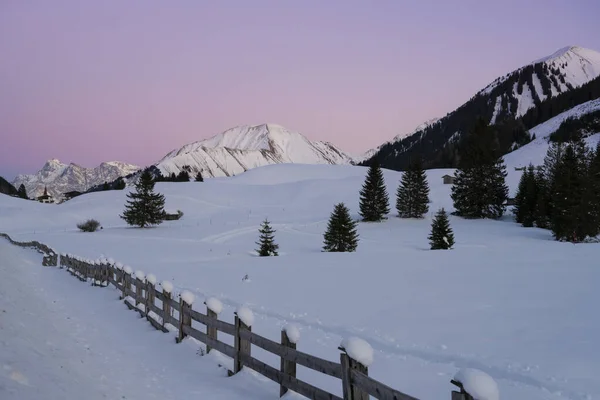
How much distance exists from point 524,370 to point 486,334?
2082 millimetres

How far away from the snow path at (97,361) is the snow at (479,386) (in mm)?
3849

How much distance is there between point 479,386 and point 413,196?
57.6 metres

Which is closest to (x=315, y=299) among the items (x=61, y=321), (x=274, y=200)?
(x=61, y=321)

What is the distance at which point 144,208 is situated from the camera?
57500mm

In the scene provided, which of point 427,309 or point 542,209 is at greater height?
point 542,209

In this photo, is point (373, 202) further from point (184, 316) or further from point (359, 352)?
point (359, 352)

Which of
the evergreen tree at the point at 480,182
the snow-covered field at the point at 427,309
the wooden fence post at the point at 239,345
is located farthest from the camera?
the evergreen tree at the point at 480,182

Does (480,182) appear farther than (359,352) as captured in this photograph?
Yes

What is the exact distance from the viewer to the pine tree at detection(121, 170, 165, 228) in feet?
186

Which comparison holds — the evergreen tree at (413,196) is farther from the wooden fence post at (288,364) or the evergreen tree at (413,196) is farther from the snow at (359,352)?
the snow at (359,352)

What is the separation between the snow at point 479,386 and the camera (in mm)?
3633

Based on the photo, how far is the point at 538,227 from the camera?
49125 mm

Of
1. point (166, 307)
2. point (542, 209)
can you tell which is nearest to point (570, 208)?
point (542, 209)

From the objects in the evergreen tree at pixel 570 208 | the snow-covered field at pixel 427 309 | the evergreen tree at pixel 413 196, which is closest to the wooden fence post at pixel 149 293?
the snow-covered field at pixel 427 309
